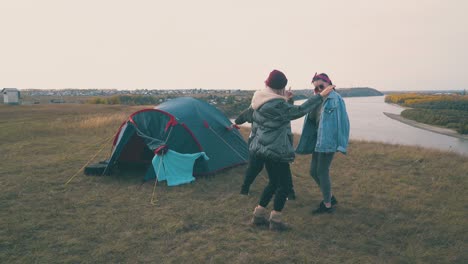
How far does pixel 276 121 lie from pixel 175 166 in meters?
3.47

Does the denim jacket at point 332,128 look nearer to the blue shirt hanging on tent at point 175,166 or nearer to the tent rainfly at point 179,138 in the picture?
the tent rainfly at point 179,138

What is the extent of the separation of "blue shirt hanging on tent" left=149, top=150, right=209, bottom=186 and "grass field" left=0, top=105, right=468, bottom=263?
0.29 metres

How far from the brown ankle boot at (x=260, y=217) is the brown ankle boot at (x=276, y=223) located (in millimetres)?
158

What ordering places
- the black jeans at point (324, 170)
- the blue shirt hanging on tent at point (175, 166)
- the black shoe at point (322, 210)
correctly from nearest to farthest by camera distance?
the black jeans at point (324, 170) < the black shoe at point (322, 210) < the blue shirt hanging on tent at point (175, 166)

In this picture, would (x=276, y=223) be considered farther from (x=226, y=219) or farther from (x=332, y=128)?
(x=332, y=128)

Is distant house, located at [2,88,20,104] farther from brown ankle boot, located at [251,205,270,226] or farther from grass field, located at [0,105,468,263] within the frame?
brown ankle boot, located at [251,205,270,226]

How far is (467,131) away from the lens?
33844 millimetres

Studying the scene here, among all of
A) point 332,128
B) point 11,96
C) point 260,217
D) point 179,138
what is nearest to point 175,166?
point 179,138

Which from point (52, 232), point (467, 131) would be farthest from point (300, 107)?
point (467, 131)

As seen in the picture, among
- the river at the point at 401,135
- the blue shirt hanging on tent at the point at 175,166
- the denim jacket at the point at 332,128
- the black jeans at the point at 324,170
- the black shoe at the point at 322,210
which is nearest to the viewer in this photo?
the denim jacket at the point at 332,128

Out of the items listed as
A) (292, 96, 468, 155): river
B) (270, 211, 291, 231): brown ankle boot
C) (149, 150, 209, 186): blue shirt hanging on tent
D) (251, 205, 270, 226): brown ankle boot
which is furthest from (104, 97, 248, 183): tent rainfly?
(292, 96, 468, 155): river

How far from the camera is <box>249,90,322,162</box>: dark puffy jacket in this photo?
13.3 ft

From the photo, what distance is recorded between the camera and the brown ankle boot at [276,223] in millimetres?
4512

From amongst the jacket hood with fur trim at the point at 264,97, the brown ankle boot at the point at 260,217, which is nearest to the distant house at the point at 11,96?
the brown ankle boot at the point at 260,217
